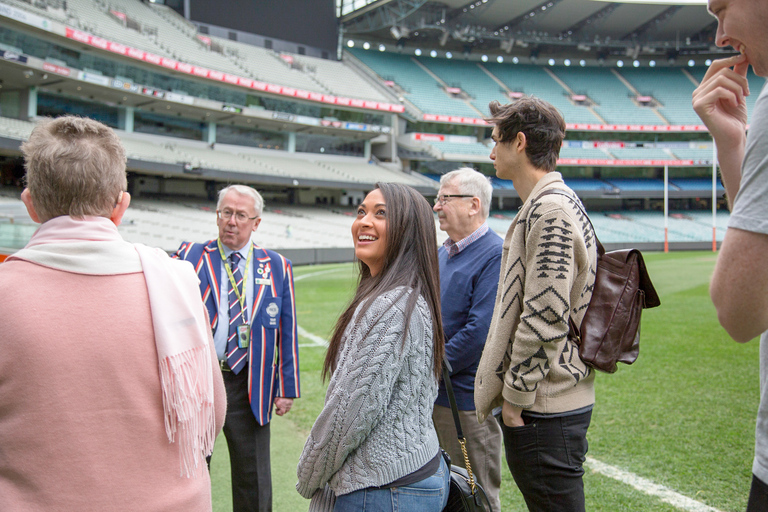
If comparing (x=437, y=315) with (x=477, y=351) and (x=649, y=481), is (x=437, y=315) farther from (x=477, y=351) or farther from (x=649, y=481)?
(x=649, y=481)

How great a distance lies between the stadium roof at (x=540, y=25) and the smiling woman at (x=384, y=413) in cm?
4855

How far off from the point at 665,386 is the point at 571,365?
17.0ft

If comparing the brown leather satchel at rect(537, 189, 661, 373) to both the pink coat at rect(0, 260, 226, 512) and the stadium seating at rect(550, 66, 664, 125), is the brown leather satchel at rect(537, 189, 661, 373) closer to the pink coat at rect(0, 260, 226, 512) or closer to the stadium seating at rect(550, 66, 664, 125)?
the pink coat at rect(0, 260, 226, 512)

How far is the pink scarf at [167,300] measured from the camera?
1528 mm

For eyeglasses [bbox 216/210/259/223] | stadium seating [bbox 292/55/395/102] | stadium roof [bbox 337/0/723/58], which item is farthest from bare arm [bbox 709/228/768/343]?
stadium roof [bbox 337/0/723/58]

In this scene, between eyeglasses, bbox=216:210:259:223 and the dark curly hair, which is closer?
the dark curly hair

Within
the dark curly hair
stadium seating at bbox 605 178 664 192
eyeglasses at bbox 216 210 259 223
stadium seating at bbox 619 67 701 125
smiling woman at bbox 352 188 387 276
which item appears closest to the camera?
smiling woman at bbox 352 188 387 276

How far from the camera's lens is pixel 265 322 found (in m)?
3.41

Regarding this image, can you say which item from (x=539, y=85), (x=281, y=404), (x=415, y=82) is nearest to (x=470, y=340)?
(x=281, y=404)

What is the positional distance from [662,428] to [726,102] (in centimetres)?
449

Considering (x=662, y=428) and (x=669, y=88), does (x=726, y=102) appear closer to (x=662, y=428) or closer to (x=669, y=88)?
(x=662, y=428)

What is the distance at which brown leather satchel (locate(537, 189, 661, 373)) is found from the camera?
212 cm

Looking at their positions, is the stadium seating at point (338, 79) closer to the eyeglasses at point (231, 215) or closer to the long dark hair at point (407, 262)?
the eyeglasses at point (231, 215)

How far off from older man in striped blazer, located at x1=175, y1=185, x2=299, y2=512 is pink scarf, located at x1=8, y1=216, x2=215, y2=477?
157 centimetres
